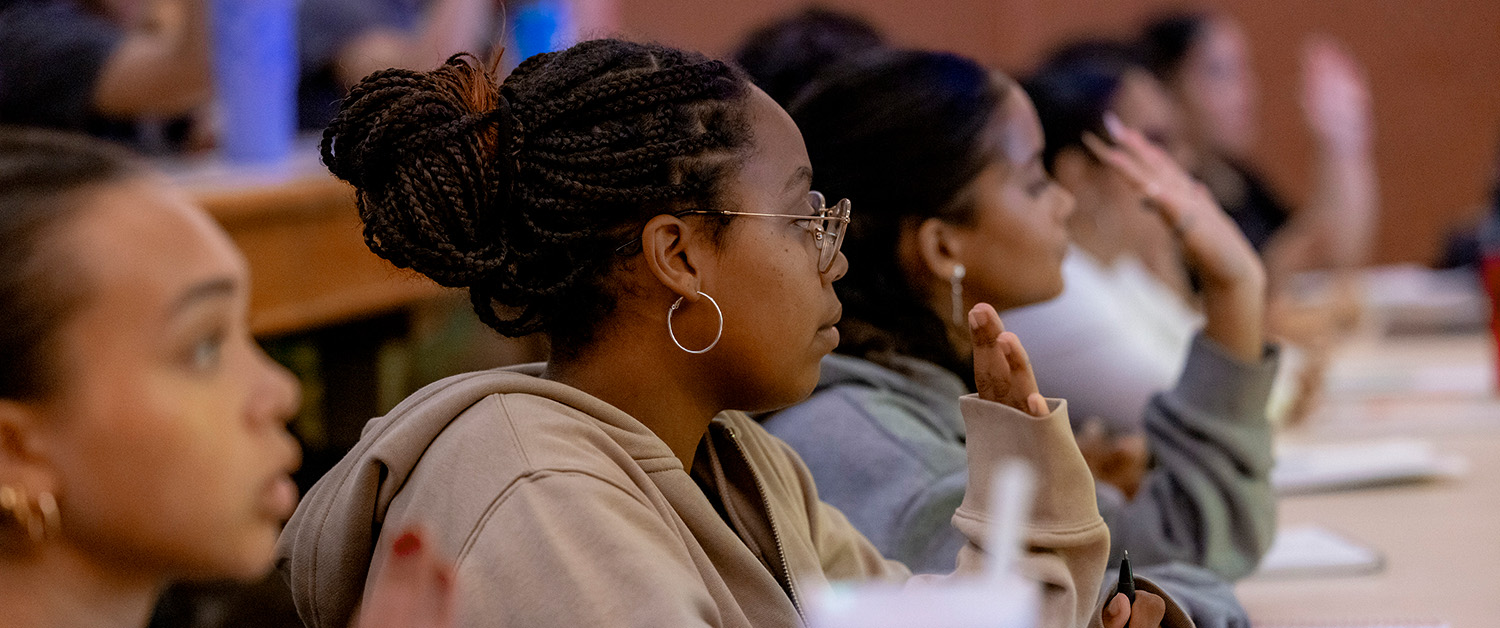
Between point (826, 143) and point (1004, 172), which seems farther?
point (1004, 172)

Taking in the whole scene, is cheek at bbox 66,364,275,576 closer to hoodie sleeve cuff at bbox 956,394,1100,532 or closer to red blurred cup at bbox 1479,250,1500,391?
hoodie sleeve cuff at bbox 956,394,1100,532

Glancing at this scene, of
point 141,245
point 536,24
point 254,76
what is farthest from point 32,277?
point 536,24

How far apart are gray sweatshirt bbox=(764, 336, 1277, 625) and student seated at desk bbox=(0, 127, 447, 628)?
0.54 metres

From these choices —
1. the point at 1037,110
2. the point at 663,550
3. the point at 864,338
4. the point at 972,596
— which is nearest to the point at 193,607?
the point at 864,338

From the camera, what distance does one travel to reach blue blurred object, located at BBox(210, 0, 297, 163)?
Result: 7.27ft

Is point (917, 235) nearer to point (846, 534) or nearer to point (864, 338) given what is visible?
point (864, 338)

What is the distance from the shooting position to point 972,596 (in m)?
0.54

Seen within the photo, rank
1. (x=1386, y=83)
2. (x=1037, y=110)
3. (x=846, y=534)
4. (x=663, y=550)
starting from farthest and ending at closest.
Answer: (x=1386, y=83) < (x=1037, y=110) < (x=846, y=534) < (x=663, y=550)

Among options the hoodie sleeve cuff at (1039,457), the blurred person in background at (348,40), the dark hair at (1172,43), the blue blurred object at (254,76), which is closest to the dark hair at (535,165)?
the hoodie sleeve cuff at (1039,457)

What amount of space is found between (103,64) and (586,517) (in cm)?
171

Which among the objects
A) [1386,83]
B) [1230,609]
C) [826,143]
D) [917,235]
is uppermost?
[826,143]

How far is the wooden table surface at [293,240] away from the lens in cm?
204

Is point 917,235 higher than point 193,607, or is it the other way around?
point 917,235

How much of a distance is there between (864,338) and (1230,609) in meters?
0.40
